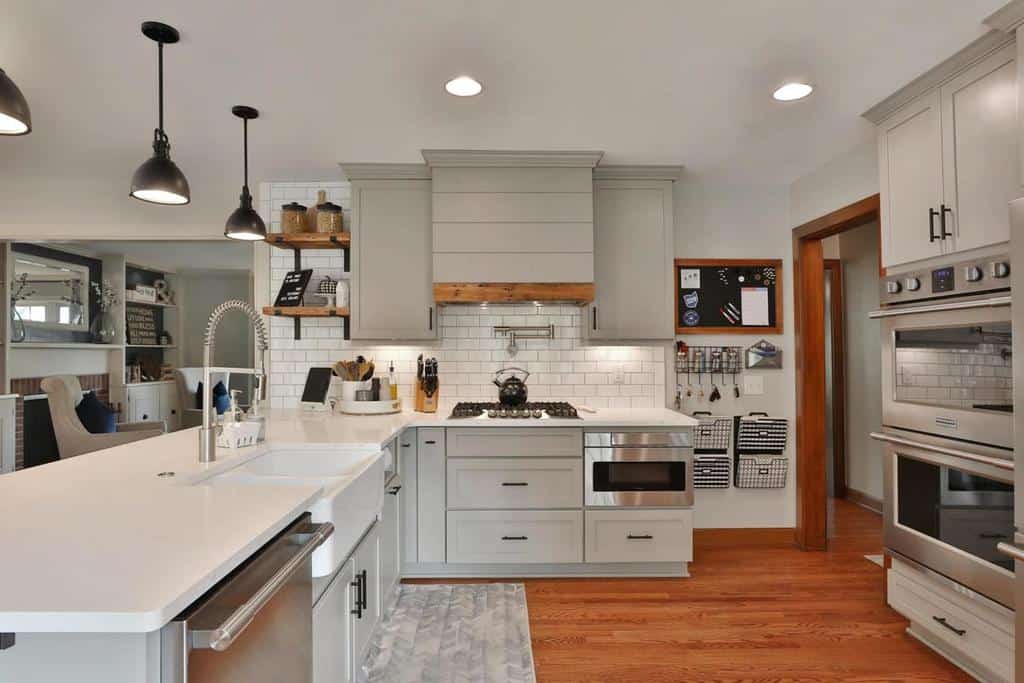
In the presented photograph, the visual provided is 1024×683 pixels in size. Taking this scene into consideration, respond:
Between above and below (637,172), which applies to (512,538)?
below

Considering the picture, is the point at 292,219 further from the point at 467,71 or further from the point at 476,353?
the point at 467,71

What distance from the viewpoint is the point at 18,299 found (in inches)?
211

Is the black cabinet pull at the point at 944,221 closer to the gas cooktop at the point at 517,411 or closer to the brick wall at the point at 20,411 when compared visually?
the gas cooktop at the point at 517,411

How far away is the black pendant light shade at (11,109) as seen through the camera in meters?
1.42

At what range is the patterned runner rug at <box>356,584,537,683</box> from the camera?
229 centimetres

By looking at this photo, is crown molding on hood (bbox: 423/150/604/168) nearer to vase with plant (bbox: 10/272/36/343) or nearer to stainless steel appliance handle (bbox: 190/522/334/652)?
stainless steel appliance handle (bbox: 190/522/334/652)

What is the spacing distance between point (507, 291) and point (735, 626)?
6.84 feet

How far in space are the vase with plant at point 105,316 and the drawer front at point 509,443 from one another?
205 inches

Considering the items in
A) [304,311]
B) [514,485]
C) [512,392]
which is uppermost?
[304,311]

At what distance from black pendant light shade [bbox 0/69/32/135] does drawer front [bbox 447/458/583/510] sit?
233 centimetres

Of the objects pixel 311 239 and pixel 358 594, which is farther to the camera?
pixel 311 239

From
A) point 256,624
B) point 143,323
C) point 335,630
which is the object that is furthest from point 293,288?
point 143,323

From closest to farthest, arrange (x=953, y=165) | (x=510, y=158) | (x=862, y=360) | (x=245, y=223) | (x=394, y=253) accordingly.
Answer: (x=953, y=165)
(x=245, y=223)
(x=510, y=158)
(x=394, y=253)
(x=862, y=360)

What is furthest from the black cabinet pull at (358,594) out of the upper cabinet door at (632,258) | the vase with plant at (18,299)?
the vase with plant at (18,299)
